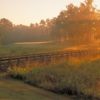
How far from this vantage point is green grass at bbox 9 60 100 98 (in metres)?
18.6

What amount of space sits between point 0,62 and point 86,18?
8021 centimetres

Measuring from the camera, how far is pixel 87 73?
22.5 m

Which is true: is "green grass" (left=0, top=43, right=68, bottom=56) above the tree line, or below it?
below

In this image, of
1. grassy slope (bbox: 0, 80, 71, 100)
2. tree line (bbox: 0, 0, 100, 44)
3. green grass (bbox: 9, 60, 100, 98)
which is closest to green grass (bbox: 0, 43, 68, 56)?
tree line (bbox: 0, 0, 100, 44)

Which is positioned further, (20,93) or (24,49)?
(24,49)

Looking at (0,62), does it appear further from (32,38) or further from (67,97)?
(32,38)

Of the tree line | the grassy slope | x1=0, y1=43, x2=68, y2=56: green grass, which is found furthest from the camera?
the tree line

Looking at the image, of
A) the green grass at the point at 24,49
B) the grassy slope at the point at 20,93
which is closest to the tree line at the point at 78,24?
the green grass at the point at 24,49

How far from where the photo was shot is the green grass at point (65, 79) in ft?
61.0

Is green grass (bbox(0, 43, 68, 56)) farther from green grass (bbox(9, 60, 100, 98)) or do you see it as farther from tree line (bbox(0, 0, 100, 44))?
green grass (bbox(9, 60, 100, 98))

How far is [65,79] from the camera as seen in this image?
20.4 m

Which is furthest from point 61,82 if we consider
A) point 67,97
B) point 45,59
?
point 45,59

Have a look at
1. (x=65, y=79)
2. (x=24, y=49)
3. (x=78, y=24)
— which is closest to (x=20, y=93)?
(x=65, y=79)

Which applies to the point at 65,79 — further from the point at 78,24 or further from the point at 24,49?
the point at 78,24
